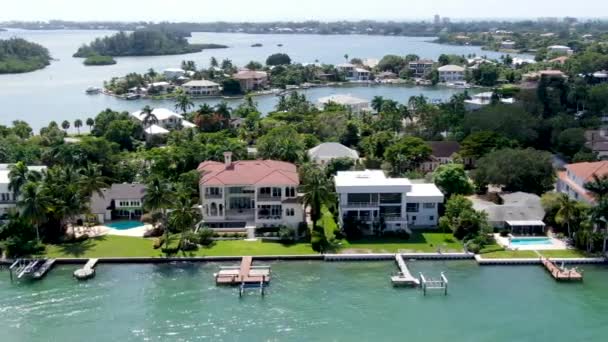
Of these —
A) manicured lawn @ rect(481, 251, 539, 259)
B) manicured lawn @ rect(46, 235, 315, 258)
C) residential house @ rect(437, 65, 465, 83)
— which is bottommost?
manicured lawn @ rect(481, 251, 539, 259)

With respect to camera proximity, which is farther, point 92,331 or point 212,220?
point 212,220

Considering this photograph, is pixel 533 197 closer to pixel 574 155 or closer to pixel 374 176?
pixel 374 176

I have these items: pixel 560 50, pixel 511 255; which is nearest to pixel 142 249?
pixel 511 255

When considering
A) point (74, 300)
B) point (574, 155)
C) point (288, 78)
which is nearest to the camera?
point (74, 300)

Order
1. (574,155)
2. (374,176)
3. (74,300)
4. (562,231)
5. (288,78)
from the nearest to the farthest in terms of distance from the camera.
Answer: (74,300) < (562,231) < (374,176) < (574,155) < (288,78)

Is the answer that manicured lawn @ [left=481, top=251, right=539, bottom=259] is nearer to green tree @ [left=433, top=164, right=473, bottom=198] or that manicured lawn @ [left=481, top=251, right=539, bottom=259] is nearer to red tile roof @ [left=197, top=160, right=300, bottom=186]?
green tree @ [left=433, top=164, right=473, bottom=198]

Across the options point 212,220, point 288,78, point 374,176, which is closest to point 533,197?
point 374,176

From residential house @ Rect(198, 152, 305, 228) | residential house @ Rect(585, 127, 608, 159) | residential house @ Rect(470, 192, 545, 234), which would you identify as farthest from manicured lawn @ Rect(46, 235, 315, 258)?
residential house @ Rect(585, 127, 608, 159)

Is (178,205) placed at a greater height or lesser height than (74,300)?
greater
